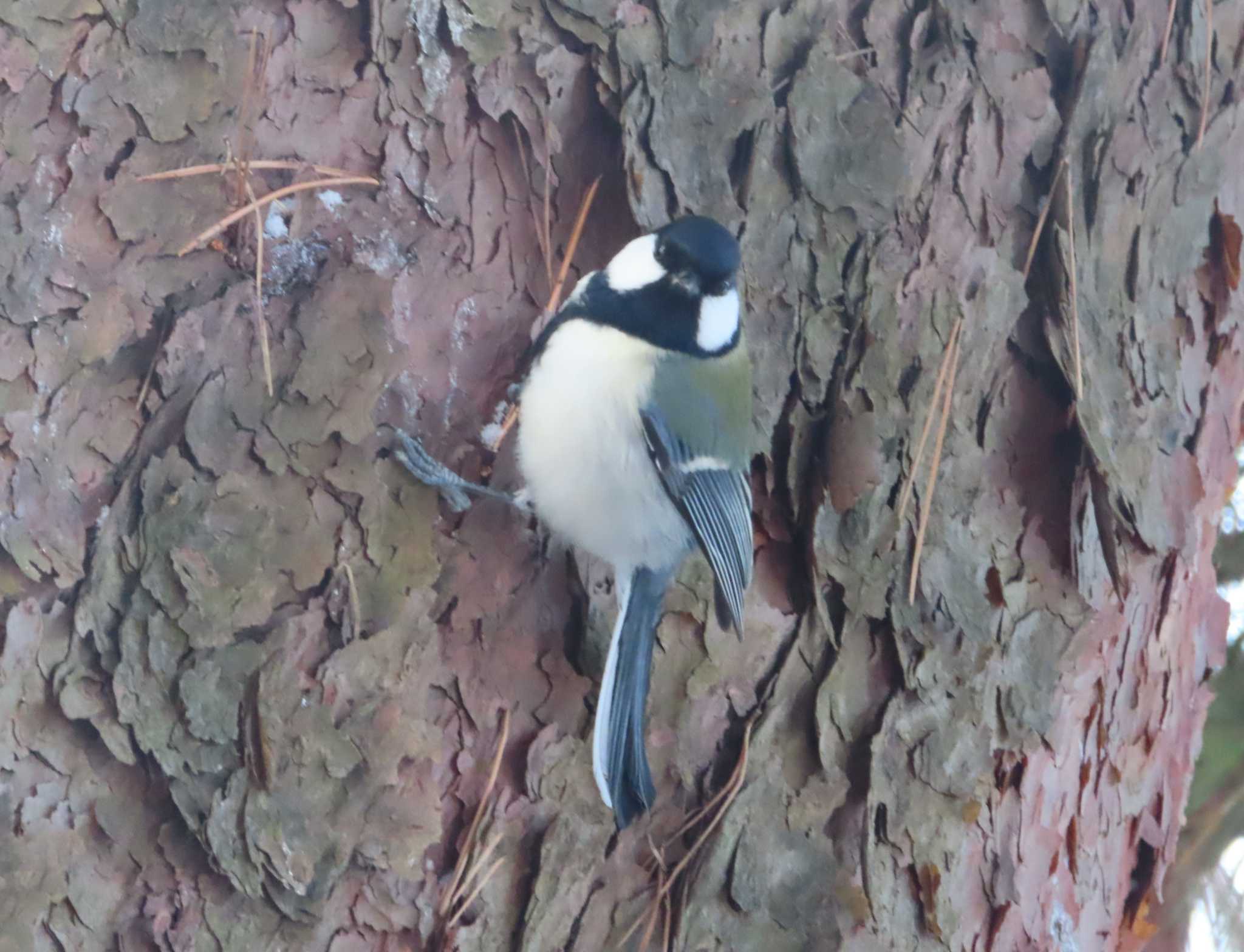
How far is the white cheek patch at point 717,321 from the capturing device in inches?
44.2

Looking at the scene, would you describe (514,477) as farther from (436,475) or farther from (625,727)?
(625,727)

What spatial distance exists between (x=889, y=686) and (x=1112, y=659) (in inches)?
12.9

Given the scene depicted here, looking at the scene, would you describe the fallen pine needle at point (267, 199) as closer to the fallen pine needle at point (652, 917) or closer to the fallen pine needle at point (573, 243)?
the fallen pine needle at point (573, 243)

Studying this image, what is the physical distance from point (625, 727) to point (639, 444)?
0.32 m

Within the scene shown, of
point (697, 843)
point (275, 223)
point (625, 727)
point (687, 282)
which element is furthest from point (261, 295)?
point (697, 843)

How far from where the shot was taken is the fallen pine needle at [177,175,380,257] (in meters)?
0.98

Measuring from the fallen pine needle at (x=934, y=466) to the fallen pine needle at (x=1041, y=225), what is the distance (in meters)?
0.15

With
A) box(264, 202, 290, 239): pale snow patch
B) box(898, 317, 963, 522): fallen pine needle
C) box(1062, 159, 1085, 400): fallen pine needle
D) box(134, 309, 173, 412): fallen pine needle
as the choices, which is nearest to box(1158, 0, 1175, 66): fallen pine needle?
box(1062, 159, 1085, 400): fallen pine needle

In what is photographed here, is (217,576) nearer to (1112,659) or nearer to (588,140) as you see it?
(588,140)

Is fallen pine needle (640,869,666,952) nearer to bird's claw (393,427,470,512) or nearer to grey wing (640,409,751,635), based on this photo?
grey wing (640,409,751,635)

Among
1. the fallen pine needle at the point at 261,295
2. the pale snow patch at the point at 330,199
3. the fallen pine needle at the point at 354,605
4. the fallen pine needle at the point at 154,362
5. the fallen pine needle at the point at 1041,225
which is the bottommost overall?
the fallen pine needle at the point at 354,605

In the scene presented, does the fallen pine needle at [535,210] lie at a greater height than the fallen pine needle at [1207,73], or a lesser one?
lesser

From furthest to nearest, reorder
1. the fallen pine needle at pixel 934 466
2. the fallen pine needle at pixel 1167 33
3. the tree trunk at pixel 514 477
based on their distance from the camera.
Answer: the fallen pine needle at pixel 1167 33, the fallen pine needle at pixel 934 466, the tree trunk at pixel 514 477

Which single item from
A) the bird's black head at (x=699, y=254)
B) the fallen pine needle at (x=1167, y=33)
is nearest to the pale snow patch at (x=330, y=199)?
the bird's black head at (x=699, y=254)
